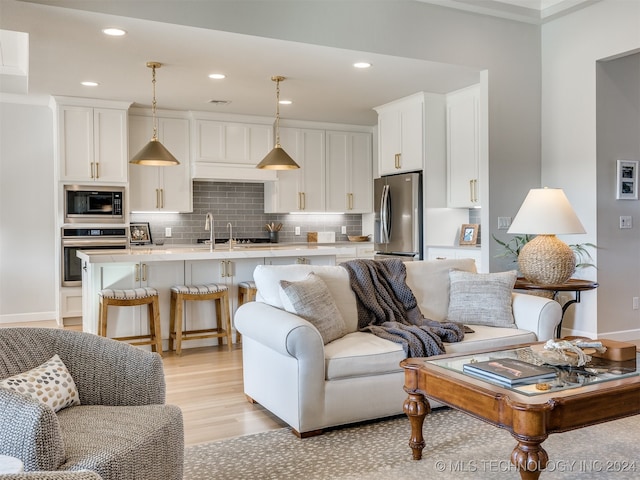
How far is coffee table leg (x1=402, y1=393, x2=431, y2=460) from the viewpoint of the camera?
2.70m

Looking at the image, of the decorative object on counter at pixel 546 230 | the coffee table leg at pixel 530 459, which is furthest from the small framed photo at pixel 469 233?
the coffee table leg at pixel 530 459

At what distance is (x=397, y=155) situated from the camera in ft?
21.8

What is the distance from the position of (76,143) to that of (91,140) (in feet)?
0.52

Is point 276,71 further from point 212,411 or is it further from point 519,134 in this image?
point 212,411

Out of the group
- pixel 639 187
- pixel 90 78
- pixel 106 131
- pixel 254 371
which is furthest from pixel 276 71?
pixel 639 187

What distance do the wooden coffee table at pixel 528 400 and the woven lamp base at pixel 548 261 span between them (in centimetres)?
168

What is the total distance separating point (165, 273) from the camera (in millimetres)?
5055

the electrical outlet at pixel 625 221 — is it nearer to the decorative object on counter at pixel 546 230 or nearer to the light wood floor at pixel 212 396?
the decorative object on counter at pixel 546 230

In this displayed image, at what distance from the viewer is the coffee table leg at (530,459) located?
2.08 metres

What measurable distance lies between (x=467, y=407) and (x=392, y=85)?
4.19m

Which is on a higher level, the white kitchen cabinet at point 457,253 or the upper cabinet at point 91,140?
the upper cabinet at point 91,140

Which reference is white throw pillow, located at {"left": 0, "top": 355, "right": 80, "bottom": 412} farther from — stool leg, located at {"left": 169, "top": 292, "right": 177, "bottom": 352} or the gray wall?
the gray wall

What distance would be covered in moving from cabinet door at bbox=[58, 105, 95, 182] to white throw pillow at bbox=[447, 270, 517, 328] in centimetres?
434

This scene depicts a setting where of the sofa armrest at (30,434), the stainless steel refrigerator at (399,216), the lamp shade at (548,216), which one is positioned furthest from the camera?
the stainless steel refrigerator at (399,216)
